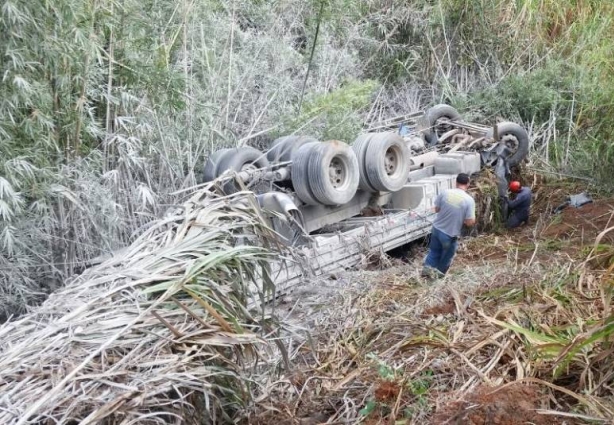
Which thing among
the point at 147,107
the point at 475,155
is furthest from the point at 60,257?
the point at 475,155

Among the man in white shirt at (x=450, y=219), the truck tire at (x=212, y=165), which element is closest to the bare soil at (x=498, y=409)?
the man in white shirt at (x=450, y=219)

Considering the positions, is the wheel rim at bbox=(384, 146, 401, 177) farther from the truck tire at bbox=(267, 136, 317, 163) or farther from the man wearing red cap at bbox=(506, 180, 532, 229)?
the man wearing red cap at bbox=(506, 180, 532, 229)

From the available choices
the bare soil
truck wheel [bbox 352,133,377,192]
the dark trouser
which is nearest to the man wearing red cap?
the dark trouser

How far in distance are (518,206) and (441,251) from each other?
2534 mm

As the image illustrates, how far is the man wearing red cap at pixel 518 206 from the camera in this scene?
9789mm

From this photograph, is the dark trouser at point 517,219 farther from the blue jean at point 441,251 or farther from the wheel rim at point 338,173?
the wheel rim at point 338,173

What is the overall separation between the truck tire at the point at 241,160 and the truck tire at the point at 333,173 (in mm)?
520

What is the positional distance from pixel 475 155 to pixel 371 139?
7.15 feet

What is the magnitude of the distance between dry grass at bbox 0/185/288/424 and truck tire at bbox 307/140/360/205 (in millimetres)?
3331

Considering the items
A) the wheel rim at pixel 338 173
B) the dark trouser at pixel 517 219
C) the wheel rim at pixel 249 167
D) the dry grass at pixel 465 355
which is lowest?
the dark trouser at pixel 517 219

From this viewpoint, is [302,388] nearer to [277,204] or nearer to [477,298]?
[477,298]

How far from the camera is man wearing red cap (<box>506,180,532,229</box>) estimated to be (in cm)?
979

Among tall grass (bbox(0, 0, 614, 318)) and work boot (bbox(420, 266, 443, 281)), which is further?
work boot (bbox(420, 266, 443, 281))

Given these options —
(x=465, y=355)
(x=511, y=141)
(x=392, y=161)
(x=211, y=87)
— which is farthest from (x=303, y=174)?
(x=511, y=141)
